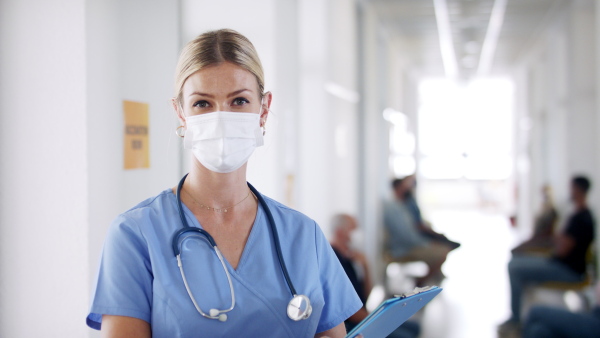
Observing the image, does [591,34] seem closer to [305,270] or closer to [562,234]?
[562,234]

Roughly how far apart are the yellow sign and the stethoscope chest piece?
680 millimetres

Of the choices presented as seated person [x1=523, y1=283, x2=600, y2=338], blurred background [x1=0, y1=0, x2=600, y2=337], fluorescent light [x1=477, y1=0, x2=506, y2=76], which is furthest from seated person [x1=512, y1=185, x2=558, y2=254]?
fluorescent light [x1=477, y1=0, x2=506, y2=76]

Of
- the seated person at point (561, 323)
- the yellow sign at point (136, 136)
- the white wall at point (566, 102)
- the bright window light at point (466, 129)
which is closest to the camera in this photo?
the yellow sign at point (136, 136)

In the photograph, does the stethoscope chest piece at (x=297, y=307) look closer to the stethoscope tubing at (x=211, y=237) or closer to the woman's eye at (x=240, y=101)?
the stethoscope tubing at (x=211, y=237)

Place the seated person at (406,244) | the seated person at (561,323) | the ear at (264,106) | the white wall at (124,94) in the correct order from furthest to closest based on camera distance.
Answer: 1. the seated person at (406,244)
2. the seated person at (561,323)
3. the white wall at (124,94)
4. the ear at (264,106)

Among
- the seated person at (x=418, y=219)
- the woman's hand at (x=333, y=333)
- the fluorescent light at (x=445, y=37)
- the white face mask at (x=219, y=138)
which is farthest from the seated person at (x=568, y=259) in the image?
the white face mask at (x=219, y=138)

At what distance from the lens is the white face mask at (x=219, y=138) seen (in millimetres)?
1248

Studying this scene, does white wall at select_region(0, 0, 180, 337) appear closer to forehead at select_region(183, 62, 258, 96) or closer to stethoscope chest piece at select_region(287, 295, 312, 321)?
forehead at select_region(183, 62, 258, 96)

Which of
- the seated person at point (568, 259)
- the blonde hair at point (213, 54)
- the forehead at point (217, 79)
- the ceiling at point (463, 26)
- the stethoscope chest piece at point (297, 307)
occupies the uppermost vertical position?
the ceiling at point (463, 26)

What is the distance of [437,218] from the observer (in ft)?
41.4

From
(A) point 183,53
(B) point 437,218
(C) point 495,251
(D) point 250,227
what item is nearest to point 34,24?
(A) point 183,53

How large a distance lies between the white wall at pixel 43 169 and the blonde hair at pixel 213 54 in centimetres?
33

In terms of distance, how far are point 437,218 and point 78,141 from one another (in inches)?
463

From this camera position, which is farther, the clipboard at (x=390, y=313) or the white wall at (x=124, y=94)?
the white wall at (x=124, y=94)
